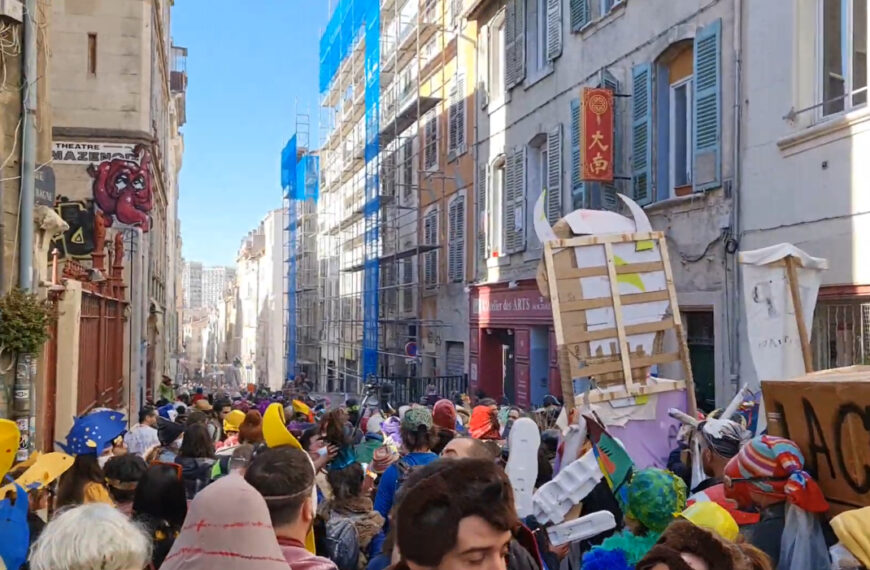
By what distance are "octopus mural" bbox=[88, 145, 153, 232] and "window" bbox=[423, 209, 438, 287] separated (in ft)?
27.6

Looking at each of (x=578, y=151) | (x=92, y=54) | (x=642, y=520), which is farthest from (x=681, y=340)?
(x=92, y=54)

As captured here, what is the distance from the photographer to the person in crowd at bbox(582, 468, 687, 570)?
316cm

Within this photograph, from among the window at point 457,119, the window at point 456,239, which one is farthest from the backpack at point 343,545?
the window at point 457,119

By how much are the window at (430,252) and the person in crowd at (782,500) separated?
60.2ft

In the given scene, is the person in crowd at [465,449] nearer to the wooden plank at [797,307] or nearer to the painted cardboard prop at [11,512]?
the painted cardboard prop at [11,512]

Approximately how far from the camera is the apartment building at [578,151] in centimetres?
998

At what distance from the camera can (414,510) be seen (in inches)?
82.7

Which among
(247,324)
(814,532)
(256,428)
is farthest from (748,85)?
(247,324)

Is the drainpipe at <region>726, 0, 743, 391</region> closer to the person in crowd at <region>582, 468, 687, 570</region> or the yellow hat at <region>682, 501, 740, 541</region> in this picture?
the person in crowd at <region>582, 468, 687, 570</region>

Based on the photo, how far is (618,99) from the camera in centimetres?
1234

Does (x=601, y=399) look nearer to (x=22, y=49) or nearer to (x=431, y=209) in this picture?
(x=22, y=49)

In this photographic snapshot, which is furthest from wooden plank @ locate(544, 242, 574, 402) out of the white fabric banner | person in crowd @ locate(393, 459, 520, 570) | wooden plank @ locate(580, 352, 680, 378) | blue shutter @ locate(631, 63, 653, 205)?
blue shutter @ locate(631, 63, 653, 205)

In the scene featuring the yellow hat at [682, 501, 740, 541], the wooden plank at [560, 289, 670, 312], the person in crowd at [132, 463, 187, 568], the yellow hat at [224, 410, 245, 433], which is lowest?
the yellow hat at [224, 410, 245, 433]

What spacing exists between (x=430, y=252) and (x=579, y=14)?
993 centimetres
